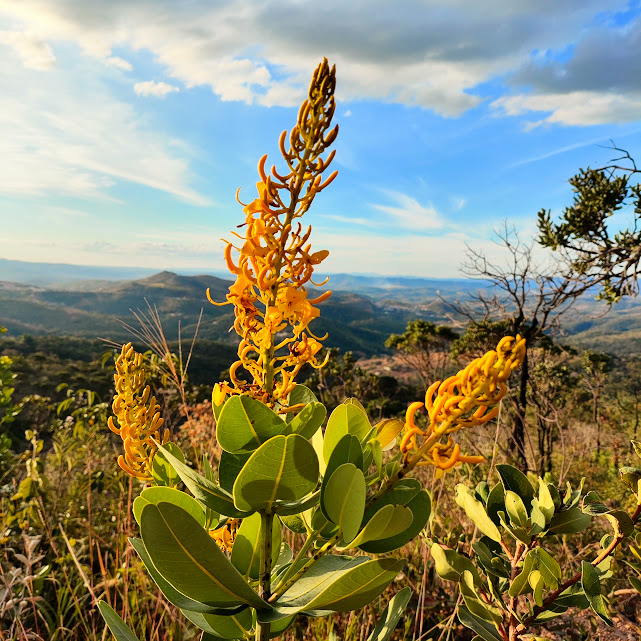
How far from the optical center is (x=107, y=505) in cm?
438

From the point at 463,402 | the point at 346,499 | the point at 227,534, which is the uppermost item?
the point at 463,402

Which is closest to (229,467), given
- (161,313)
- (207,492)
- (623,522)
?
(207,492)

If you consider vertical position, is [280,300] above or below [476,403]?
above

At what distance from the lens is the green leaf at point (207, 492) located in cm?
66

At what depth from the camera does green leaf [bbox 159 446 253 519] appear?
658 mm

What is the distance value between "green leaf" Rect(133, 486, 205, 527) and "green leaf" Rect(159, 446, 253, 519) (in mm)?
39

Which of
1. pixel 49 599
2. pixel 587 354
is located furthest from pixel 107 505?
pixel 587 354

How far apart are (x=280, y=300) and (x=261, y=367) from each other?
0.14 m

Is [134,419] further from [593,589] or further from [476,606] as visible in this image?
[593,589]

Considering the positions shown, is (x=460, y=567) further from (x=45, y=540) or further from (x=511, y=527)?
(x=45, y=540)

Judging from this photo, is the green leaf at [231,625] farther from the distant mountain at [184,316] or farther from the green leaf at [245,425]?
the distant mountain at [184,316]

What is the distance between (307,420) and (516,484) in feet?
2.89

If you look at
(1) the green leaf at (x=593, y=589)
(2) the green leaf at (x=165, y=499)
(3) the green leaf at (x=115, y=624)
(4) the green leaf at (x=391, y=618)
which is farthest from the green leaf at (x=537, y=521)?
(3) the green leaf at (x=115, y=624)

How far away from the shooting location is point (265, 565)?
2.30ft
